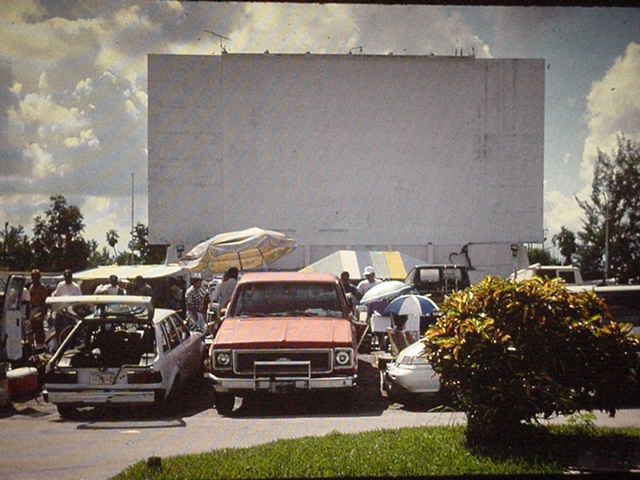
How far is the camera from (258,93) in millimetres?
46969

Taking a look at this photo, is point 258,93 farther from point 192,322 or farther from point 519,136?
point 192,322

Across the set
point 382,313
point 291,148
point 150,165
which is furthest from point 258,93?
point 382,313

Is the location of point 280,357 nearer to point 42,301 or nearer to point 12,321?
point 12,321

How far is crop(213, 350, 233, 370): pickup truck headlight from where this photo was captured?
34.5 ft

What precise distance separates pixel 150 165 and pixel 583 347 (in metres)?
41.5

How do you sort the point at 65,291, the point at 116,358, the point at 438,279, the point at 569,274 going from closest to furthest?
1. the point at 116,358
2. the point at 65,291
3. the point at 438,279
4. the point at 569,274

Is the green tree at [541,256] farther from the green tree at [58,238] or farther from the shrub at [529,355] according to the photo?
the shrub at [529,355]

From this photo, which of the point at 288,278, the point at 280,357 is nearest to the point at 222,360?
the point at 280,357

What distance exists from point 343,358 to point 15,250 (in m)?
46.6

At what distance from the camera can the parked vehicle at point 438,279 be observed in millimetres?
21500

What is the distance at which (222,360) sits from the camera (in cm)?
1053

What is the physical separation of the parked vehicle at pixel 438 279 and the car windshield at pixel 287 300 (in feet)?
30.6

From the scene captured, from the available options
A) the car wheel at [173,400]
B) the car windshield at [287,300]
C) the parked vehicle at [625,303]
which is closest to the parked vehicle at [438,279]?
the car windshield at [287,300]

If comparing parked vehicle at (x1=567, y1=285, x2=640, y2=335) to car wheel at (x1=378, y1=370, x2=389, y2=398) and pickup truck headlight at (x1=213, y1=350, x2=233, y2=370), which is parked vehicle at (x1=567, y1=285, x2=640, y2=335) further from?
pickup truck headlight at (x1=213, y1=350, x2=233, y2=370)
